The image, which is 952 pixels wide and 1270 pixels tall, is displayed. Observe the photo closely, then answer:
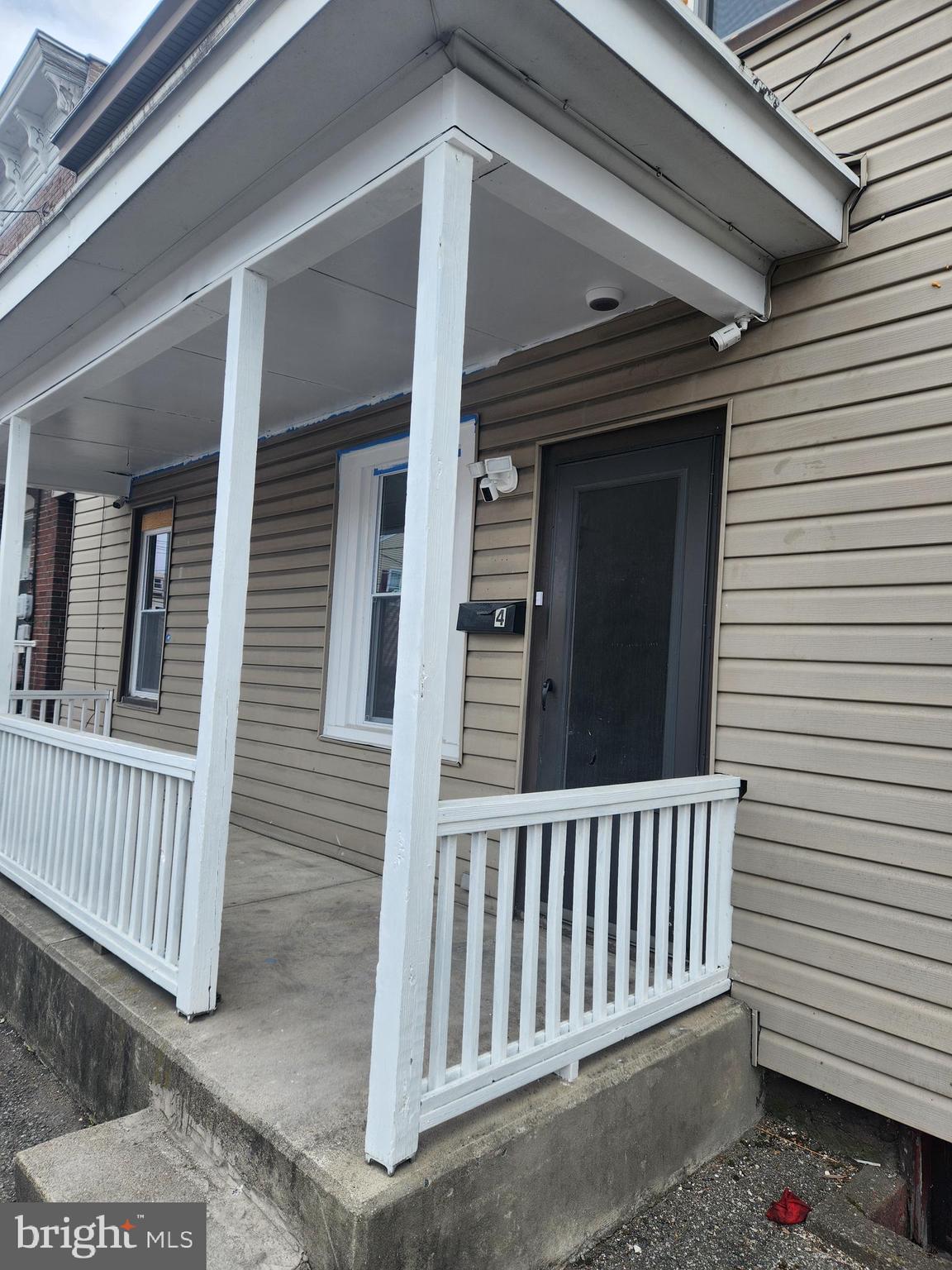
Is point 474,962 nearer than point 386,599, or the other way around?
point 474,962

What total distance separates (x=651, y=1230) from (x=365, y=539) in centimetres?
343

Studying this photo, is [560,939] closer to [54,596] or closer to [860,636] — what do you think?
[860,636]

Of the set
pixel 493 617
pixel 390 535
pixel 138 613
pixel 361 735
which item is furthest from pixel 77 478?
pixel 493 617

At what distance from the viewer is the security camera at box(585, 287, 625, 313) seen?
121 inches

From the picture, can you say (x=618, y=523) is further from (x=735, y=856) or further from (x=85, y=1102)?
(x=85, y=1102)

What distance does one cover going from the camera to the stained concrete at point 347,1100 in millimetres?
1738

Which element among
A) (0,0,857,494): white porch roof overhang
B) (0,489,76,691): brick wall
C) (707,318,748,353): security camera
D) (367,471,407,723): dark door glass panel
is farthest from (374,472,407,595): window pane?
(0,489,76,691): brick wall

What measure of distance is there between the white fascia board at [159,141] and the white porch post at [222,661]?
419mm

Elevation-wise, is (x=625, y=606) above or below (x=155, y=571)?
below

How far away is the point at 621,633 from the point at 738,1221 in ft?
6.25

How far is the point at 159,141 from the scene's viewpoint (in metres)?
2.43

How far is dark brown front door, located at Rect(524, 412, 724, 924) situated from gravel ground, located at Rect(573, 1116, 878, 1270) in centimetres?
122

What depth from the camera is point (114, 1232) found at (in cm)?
176

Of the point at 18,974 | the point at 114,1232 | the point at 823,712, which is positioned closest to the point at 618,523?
the point at 823,712
